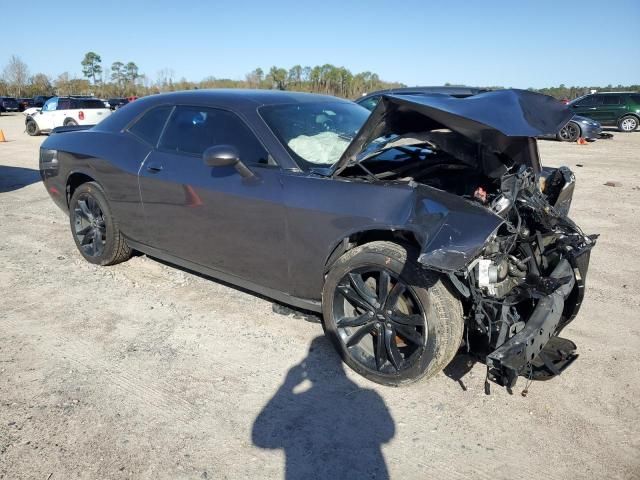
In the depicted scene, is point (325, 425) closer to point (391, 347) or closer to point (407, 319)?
point (391, 347)

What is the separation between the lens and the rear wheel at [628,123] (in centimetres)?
1947

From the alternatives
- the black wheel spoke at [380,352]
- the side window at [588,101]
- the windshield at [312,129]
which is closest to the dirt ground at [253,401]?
the black wheel spoke at [380,352]

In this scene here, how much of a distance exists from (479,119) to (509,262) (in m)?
0.84

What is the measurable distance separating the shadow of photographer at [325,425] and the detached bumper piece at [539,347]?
0.66 meters

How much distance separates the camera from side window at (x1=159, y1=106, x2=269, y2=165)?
11.2 feet

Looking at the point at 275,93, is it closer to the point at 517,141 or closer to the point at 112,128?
the point at 112,128

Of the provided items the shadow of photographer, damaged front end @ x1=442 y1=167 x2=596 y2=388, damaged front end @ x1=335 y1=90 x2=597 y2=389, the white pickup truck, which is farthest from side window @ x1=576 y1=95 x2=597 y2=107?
the shadow of photographer

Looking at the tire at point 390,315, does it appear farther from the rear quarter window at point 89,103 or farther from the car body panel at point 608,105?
the car body panel at point 608,105

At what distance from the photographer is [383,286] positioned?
282cm

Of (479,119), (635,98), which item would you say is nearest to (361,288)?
(479,119)

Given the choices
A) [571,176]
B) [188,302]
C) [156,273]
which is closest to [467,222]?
[571,176]

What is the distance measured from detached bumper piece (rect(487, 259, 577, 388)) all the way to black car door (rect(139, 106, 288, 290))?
1.48m

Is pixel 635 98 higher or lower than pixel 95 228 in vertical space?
higher

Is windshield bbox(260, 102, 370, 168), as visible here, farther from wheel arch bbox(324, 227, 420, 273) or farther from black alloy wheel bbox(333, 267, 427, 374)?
black alloy wheel bbox(333, 267, 427, 374)
